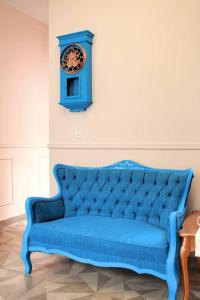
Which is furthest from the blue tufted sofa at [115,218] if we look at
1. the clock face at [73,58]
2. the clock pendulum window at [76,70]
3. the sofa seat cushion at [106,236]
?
the clock face at [73,58]

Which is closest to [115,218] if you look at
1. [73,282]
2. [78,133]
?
[73,282]

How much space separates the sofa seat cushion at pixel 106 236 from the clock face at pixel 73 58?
58.9 inches

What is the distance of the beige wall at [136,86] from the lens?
2789 mm

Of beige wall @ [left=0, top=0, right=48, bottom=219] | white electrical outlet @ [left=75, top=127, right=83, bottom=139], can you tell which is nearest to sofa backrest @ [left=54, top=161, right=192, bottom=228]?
white electrical outlet @ [left=75, top=127, right=83, bottom=139]

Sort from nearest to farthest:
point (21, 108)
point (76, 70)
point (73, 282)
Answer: point (73, 282) → point (76, 70) → point (21, 108)

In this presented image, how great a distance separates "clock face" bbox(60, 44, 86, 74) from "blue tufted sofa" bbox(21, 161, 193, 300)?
3.30ft

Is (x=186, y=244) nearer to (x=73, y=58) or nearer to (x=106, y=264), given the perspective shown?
(x=106, y=264)

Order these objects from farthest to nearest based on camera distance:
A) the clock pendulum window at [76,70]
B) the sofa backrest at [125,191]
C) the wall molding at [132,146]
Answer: the clock pendulum window at [76,70], the wall molding at [132,146], the sofa backrest at [125,191]

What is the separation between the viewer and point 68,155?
11.0ft

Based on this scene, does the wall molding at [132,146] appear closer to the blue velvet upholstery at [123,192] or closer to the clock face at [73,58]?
the blue velvet upholstery at [123,192]

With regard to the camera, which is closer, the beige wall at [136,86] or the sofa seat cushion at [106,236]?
the sofa seat cushion at [106,236]

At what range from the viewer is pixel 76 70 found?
10.5 feet

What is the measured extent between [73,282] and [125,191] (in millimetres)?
848

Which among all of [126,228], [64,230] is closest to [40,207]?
[64,230]
